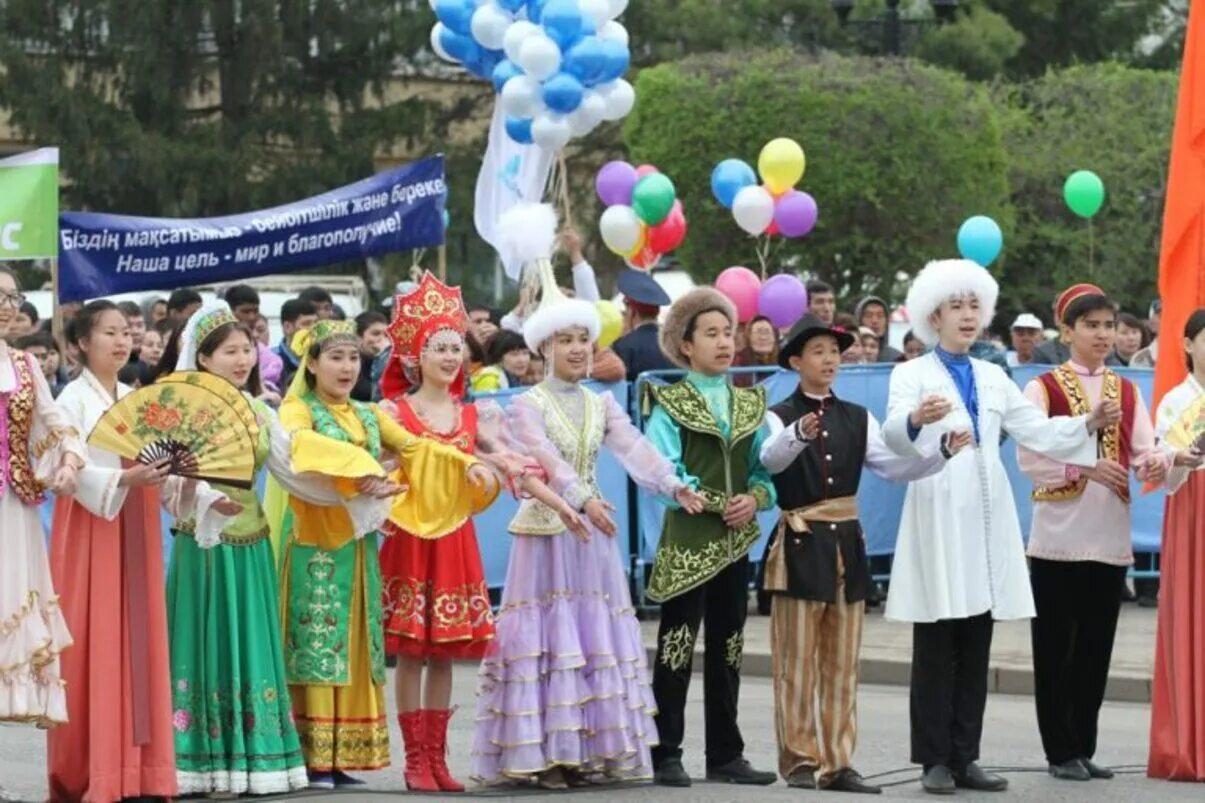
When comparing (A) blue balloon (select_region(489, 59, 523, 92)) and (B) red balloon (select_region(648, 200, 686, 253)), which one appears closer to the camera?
(A) blue balloon (select_region(489, 59, 523, 92))

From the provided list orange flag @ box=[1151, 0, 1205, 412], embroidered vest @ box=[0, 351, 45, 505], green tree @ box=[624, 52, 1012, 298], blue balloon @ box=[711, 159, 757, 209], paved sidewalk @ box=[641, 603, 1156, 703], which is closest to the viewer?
embroidered vest @ box=[0, 351, 45, 505]

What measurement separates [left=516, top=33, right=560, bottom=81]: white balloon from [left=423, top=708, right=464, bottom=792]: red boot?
7.47 meters

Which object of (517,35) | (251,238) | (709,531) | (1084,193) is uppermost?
(517,35)

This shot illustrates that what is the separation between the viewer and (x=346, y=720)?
32.5ft

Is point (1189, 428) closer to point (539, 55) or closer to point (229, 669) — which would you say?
point (229, 669)

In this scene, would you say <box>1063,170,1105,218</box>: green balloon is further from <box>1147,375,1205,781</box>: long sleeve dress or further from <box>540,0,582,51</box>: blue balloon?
<box>1147,375,1205,781</box>: long sleeve dress

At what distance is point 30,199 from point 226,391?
596 centimetres

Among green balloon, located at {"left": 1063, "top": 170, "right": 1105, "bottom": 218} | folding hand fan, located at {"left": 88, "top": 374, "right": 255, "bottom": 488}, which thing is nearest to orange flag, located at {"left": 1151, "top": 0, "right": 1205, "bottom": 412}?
folding hand fan, located at {"left": 88, "top": 374, "right": 255, "bottom": 488}

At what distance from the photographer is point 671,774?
10.2 meters

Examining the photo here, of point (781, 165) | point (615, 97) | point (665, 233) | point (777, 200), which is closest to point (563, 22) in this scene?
point (615, 97)

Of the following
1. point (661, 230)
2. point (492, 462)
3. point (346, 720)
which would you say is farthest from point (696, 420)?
point (661, 230)

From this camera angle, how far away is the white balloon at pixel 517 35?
667 inches

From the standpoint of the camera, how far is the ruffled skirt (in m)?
9.89

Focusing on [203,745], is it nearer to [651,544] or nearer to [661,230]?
[651,544]
